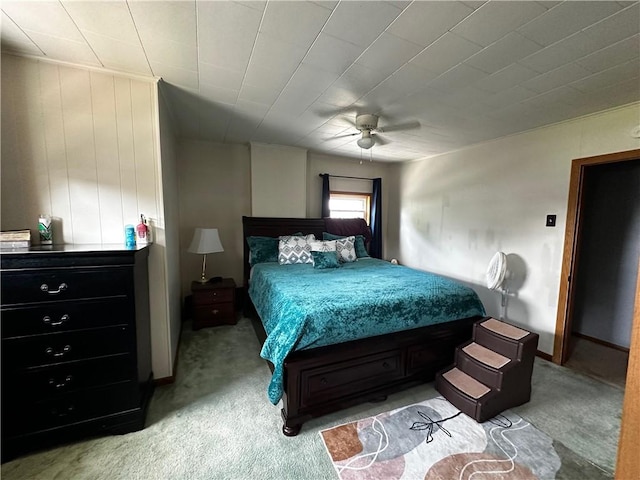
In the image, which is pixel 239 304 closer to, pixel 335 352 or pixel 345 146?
pixel 335 352

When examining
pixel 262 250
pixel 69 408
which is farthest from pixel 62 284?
pixel 262 250

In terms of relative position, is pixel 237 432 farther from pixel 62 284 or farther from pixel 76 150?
pixel 76 150

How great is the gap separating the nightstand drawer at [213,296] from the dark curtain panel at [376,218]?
281 centimetres

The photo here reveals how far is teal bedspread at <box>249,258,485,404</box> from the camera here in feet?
6.03

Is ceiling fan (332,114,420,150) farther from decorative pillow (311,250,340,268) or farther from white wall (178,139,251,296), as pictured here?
white wall (178,139,251,296)

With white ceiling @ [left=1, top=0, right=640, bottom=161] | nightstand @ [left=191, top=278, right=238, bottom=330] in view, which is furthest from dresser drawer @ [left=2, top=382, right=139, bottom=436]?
white ceiling @ [left=1, top=0, right=640, bottom=161]

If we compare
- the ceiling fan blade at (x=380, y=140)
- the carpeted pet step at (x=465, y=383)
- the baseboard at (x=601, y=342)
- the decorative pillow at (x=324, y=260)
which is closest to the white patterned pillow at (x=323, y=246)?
the decorative pillow at (x=324, y=260)

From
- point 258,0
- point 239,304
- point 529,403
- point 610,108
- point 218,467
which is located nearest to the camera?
point 258,0

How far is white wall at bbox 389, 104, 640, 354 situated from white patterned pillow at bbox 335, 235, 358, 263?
1534mm

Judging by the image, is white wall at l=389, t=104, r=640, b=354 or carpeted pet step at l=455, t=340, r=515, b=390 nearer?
carpeted pet step at l=455, t=340, r=515, b=390

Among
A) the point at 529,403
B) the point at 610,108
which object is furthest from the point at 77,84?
the point at 610,108

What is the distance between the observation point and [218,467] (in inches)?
60.8

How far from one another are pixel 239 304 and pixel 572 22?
4.36m

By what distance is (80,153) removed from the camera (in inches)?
75.5
